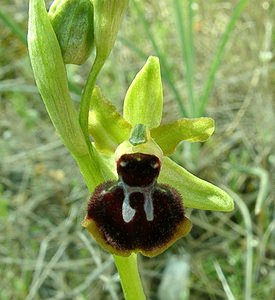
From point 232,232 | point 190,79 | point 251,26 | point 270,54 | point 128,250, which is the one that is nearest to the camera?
point 128,250

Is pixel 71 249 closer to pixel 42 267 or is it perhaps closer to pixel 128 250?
pixel 42 267

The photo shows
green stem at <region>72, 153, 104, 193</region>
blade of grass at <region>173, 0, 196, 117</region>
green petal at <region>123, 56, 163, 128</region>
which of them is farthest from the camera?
blade of grass at <region>173, 0, 196, 117</region>

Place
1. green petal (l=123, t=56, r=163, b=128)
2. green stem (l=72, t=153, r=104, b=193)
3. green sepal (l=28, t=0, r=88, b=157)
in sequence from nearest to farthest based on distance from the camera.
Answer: green sepal (l=28, t=0, r=88, b=157) < green stem (l=72, t=153, r=104, b=193) < green petal (l=123, t=56, r=163, b=128)

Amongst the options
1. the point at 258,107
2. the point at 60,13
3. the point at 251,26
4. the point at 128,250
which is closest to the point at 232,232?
the point at 258,107

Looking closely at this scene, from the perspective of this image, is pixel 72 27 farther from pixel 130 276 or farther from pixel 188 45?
pixel 188 45

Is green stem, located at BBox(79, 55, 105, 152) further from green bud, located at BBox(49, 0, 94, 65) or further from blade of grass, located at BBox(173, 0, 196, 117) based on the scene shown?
blade of grass, located at BBox(173, 0, 196, 117)

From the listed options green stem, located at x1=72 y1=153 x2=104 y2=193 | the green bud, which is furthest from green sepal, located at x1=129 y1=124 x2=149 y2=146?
the green bud

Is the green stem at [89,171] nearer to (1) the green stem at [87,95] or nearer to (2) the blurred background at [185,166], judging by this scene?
(1) the green stem at [87,95]
